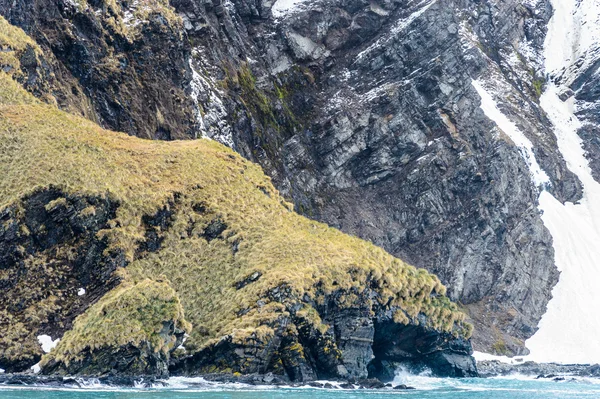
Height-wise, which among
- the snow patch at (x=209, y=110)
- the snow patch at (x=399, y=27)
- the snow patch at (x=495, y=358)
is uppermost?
the snow patch at (x=399, y=27)

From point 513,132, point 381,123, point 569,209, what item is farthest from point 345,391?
point 569,209

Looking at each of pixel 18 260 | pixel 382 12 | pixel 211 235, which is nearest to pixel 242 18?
pixel 382 12

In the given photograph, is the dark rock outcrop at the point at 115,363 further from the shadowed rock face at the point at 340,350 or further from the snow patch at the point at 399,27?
the snow patch at the point at 399,27

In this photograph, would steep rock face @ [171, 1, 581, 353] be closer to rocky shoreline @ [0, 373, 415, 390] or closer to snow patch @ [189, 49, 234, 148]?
snow patch @ [189, 49, 234, 148]

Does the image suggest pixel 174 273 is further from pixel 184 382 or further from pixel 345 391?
pixel 345 391

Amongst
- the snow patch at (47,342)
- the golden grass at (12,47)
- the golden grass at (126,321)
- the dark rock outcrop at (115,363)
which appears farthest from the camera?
the golden grass at (12,47)

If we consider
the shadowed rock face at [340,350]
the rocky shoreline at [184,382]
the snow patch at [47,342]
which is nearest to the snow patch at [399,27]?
the shadowed rock face at [340,350]

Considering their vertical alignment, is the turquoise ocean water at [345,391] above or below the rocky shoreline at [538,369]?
below
